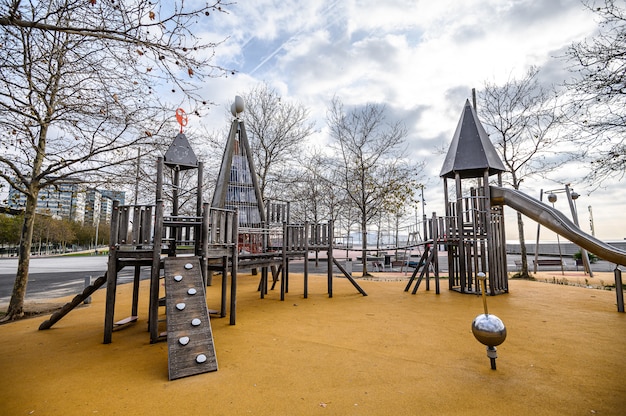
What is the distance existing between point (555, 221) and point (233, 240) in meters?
9.01

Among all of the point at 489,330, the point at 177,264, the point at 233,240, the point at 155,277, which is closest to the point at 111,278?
the point at 155,277

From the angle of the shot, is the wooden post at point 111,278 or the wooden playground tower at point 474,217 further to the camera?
the wooden playground tower at point 474,217

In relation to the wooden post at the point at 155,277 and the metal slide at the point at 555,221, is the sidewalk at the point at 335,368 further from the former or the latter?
the metal slide at the point at 555,221

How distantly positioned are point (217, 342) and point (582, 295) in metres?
11.1

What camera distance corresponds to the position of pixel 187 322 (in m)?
4.69

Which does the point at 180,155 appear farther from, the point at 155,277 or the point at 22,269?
the point at 22,269

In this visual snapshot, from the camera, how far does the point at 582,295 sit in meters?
9.77

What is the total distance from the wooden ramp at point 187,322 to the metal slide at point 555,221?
879 cm

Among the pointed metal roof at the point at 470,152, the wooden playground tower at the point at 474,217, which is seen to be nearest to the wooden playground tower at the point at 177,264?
the wooden playground tower at the point at 474,217

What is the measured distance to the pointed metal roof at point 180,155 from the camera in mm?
7102

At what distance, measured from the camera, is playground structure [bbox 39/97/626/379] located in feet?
16.8

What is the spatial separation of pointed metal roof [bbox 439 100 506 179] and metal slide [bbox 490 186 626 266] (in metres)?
0.97

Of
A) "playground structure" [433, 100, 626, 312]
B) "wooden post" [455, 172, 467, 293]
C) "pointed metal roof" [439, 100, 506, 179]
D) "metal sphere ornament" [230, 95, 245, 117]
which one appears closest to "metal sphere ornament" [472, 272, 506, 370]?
"playground structure" [433, 100, 626, 312]

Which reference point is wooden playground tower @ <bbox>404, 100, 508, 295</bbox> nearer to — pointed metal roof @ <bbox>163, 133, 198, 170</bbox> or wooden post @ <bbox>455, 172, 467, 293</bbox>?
wooden post @ <bbox>455, 172, 467, 293</bbox>
